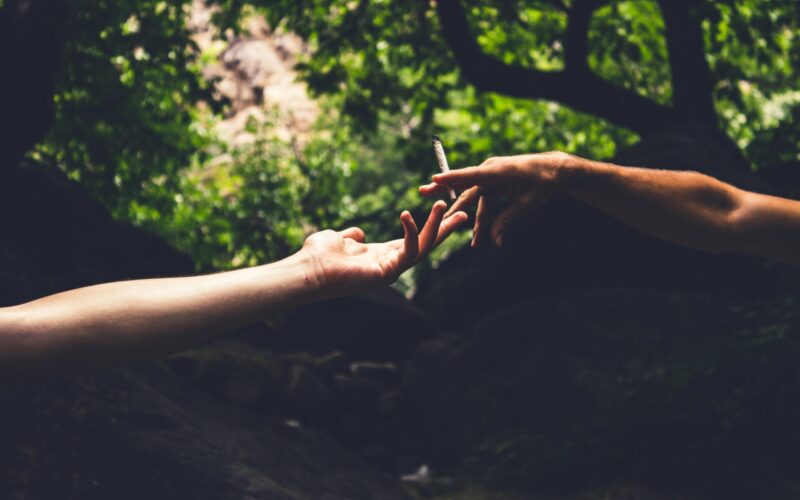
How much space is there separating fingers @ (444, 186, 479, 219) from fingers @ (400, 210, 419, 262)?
10.5 inches

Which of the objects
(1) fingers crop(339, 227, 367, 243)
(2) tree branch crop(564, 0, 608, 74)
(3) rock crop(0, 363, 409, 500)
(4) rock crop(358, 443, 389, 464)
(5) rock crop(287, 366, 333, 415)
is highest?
(2) tree branch crop(564, 0, 608, 74)

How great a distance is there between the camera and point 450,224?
2895 millimetres

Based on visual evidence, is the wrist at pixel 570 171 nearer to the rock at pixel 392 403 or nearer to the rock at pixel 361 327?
the rock at pixel 392 403

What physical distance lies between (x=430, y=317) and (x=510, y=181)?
6446 millimetres

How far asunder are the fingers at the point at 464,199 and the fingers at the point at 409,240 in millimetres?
266

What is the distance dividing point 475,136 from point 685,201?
1161cm

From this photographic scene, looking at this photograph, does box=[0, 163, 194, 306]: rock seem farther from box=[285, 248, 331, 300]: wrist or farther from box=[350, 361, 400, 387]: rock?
box=[285, 248, 331, 300]: wrist

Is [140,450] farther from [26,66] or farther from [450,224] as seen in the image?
[26,66]

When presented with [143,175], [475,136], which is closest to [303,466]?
[143,175]

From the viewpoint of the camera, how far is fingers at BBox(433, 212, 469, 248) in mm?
2859

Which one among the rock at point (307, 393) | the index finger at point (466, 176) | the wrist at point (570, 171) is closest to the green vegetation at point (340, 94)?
the rock at point (307, 393)

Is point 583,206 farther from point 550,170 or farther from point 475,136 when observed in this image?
point 475,136

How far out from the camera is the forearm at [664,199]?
2818 mm

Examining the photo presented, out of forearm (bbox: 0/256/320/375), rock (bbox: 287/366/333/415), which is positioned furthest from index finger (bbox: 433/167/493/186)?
rock (bbox: 287/366/333/415)
